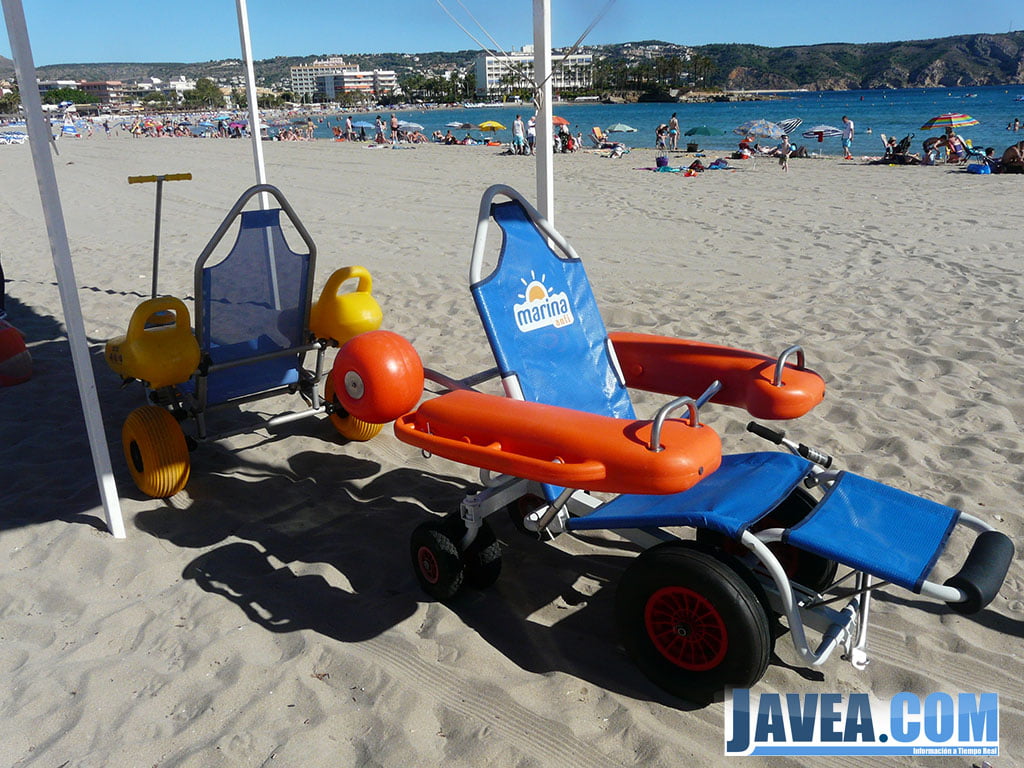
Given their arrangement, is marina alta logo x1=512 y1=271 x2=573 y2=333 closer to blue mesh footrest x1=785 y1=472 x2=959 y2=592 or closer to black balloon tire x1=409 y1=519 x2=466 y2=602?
black balloon tire x1=409 y1=519 x2=466 y2=602

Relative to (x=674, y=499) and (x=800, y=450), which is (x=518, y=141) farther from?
(x=674, y=499)

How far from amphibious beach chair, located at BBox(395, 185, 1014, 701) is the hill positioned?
13203 cm

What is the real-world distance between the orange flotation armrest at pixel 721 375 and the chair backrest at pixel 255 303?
1.78m

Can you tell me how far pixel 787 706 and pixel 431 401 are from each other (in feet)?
4.95

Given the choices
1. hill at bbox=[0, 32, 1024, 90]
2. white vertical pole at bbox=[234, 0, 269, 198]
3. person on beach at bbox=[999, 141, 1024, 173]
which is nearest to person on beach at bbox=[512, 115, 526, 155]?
person on beach at bbox=[999, 141, 1024, 173]

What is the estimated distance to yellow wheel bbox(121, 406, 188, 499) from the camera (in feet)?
12.1

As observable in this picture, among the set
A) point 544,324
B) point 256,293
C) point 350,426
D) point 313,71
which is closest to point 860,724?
point 544,324

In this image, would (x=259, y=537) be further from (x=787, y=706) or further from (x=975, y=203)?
(x=975, y=203)

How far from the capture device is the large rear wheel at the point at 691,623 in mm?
2297

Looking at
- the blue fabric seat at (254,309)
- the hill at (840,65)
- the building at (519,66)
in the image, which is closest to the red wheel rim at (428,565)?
the blue fabric seat at (254,309)

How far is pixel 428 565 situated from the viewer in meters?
2.98

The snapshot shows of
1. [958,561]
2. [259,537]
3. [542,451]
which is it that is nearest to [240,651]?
[259,537]

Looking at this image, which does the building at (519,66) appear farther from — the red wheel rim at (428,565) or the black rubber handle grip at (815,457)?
the red wheel rim at (428,565)

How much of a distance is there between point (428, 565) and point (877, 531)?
5.11 feet
